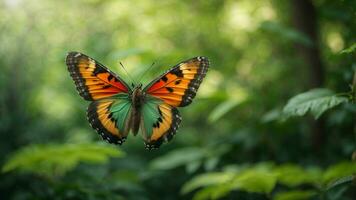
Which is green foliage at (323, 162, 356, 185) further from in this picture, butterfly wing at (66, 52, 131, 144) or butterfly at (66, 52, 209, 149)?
butterfly wing at (66, 52, 131, 144)

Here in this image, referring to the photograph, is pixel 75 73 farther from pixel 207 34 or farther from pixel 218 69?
pixel 207 34

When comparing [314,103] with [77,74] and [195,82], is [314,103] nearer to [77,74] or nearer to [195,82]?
[195,82]

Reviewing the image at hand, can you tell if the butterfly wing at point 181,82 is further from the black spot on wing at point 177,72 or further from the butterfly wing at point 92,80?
the butterfly wing at point 92,80

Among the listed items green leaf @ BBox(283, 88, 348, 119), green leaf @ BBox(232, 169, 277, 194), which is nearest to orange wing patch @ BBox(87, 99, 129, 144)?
green leaf @ BBox(232, 169, 277, 194)

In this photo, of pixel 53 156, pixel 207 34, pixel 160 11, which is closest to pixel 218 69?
pixel 207 34

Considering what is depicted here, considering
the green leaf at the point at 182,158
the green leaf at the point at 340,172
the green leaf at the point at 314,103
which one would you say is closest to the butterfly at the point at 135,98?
the green leaf at the point at 314,103
